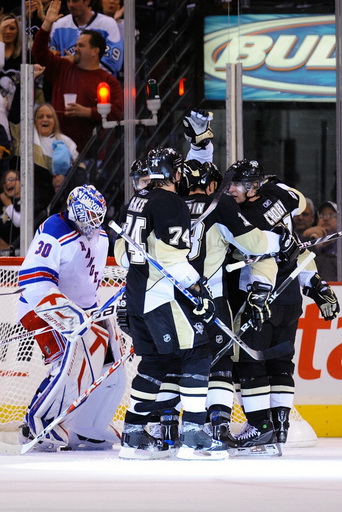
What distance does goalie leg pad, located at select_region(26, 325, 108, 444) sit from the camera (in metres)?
4.39

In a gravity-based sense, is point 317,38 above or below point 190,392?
above

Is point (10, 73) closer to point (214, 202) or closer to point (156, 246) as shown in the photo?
point (214, 202)

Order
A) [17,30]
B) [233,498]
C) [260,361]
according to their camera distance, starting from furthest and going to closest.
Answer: [17,30] → [260,361] → [233,498]

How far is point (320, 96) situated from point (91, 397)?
109 inches

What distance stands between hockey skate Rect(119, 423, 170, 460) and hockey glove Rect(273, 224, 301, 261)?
2.84 feet

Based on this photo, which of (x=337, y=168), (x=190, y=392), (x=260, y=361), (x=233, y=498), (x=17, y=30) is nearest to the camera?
(x=233, y=498)

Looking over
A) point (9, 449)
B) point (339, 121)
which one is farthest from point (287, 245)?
point (339, 121)

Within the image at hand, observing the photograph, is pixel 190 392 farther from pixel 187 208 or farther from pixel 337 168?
pixel 337 168

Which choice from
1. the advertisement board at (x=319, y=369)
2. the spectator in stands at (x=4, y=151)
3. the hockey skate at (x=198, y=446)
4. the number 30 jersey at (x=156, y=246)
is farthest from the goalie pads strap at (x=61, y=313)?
the spectator in stands at (x=4, y=151)

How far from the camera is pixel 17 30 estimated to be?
6.64 meters

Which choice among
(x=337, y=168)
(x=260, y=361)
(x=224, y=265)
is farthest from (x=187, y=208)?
(x=337, y=168)

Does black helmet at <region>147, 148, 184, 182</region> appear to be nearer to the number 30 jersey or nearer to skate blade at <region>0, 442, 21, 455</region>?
the number 30 jersey

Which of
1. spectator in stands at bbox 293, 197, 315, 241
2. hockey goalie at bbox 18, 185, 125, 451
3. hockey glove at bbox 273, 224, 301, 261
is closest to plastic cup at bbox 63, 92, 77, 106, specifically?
spectator in stands at bbox 293, 197, 315, 241

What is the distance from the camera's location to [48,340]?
4.52m
